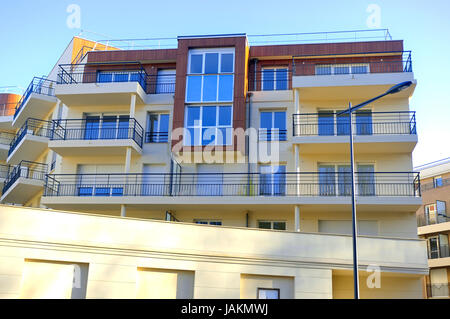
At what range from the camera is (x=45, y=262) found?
50.8 feet

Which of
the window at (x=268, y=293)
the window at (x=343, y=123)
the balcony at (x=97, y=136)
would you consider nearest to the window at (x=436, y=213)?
the window at (x=343, y=123)

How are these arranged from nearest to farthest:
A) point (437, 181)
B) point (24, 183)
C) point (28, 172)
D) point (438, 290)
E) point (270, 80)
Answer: point (270, 80)
point (24, 183)
point (28, 172)
point (438, 290)
point (437, 181)

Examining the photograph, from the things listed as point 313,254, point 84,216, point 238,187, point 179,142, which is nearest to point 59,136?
point 179,142

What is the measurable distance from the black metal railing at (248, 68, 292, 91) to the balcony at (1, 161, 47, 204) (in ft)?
41.3

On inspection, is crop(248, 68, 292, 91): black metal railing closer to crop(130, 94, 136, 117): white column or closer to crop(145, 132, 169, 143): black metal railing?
crop(145, 132, 169, 143): black metal railing

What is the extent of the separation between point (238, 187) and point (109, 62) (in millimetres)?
10303

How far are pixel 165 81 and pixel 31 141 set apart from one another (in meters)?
8.78

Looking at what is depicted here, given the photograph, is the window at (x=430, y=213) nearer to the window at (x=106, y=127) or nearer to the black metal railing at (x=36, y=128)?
the window at (x=106, y=127)

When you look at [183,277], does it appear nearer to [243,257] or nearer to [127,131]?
[243,257]

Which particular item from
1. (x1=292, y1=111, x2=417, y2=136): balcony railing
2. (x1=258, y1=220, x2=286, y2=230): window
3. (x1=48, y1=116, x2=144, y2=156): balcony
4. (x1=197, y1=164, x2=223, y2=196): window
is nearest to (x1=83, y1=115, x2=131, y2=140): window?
(x1=48, y1=116, x2=144, y2=156): balcony

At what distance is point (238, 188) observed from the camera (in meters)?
24.6

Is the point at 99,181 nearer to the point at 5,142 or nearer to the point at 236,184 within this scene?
the point at 236,184

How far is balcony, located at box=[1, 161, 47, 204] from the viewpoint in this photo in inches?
1112

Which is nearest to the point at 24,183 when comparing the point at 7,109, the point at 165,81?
the point at 165,81
